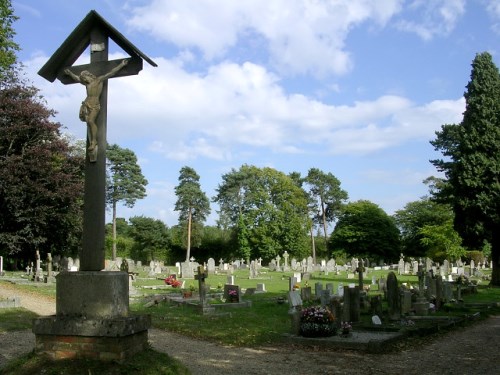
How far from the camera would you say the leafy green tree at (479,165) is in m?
28.4

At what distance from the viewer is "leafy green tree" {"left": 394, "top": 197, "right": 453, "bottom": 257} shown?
6800 centimetres

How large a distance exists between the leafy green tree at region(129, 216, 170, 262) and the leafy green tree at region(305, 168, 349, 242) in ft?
77.8

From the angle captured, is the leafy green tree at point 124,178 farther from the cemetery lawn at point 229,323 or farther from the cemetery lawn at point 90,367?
the cemetery lawn at point 90,367

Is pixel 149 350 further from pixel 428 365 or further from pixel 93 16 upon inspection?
pixel 428 365

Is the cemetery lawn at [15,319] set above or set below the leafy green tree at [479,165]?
below

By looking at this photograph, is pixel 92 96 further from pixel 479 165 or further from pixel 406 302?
pixel 479 165

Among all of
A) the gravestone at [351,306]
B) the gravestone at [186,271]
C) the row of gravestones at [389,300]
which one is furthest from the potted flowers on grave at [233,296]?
the gravestone at [186,271]

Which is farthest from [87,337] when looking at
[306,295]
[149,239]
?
[149,239]

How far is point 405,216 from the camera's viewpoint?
261 ft

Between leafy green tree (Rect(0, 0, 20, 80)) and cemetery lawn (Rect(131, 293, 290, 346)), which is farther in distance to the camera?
leafy green tree (Rect(0, 0, 20, 80))

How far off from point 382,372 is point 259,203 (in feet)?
188

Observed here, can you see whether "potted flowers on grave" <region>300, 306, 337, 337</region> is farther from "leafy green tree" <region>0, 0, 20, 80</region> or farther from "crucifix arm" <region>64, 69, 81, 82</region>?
"leafy green tree" <region>0, 0, 20, 80</region>

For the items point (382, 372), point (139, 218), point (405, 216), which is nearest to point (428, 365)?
point (382, 372)

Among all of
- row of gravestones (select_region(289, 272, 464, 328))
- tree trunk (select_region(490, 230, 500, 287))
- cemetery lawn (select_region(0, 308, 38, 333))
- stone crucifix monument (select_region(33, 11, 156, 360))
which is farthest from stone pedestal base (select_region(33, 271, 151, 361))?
tree trunk (select_region(490, 230, 500, 287))
